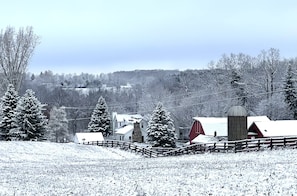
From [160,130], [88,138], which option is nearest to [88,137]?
[88,138]

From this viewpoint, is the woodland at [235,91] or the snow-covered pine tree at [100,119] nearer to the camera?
the woodland at [235,91]

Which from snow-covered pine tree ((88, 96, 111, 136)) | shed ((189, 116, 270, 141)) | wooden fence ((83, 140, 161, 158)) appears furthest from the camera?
snow-covered pine tree ((88, 96, 111, 136))

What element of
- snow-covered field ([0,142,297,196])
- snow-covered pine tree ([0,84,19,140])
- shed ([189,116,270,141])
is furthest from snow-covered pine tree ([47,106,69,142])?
snow-covered field ([0,142,297,196])

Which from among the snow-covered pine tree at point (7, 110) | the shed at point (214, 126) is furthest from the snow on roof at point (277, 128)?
the snow-covered pine tree at point (7, 110)

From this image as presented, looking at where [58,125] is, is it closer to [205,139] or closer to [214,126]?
[214,126]

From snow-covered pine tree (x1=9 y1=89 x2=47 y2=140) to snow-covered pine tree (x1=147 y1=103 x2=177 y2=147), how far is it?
16.6m

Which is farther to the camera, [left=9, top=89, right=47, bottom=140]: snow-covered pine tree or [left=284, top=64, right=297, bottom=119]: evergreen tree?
[left=284, top=64, right=297, bottom=119]: evergreen tree

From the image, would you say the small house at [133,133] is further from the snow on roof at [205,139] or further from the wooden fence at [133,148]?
the wooden fence at [133,148]

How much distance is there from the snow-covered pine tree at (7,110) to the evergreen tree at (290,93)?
149 ft

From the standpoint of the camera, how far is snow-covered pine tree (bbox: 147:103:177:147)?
66.6 meters

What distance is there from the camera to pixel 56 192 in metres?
20.1

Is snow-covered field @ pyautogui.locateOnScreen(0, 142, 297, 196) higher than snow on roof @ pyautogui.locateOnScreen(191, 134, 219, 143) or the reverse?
the reverse

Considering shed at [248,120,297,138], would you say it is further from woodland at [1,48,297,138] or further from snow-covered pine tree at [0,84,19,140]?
snow-covered pine tree at [0,84,19,140]

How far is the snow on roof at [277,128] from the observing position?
55.8m
